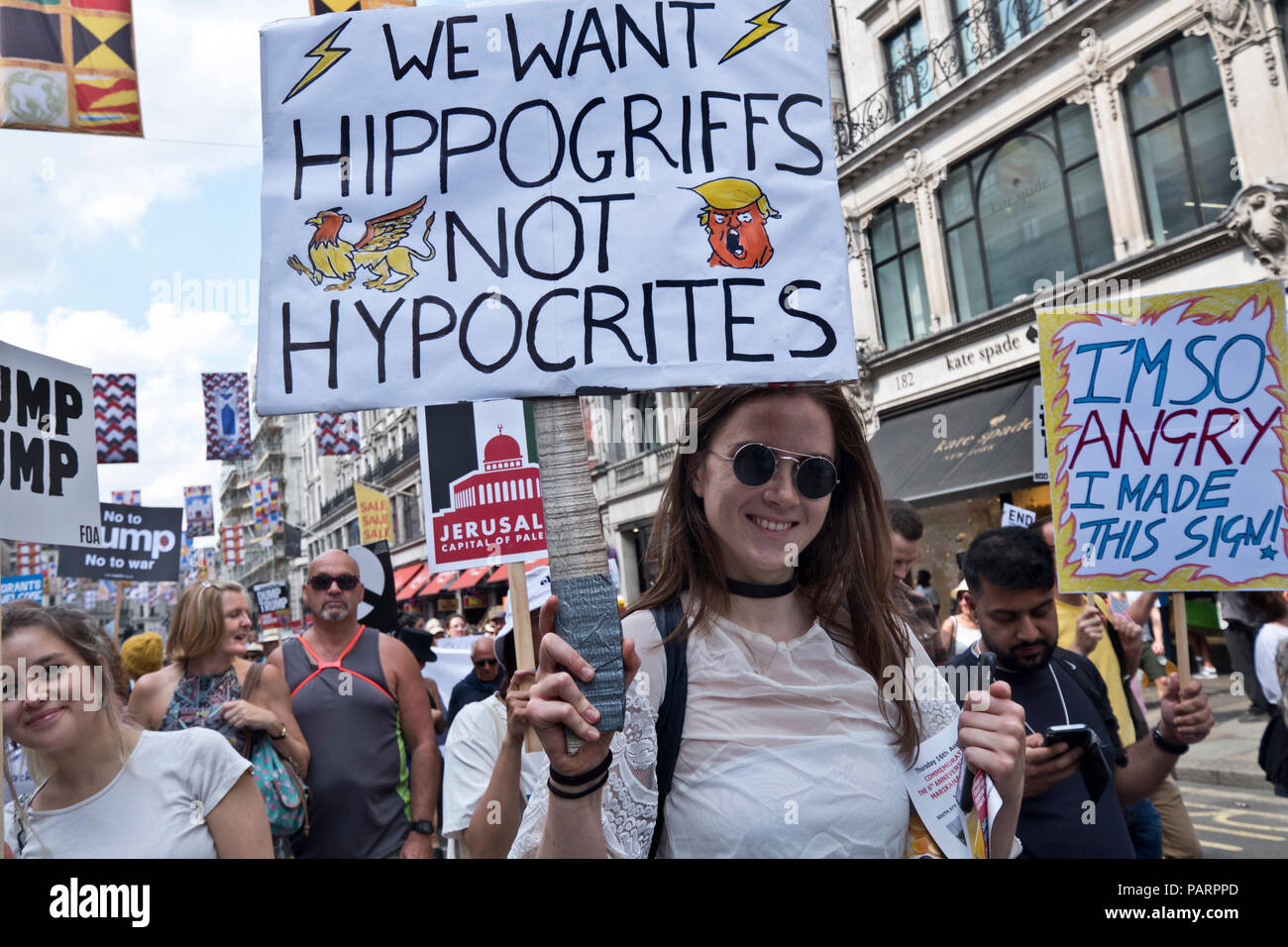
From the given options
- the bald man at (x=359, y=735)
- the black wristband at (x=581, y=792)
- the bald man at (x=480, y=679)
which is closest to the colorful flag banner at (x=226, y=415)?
the bald man at (x=480, y=679)

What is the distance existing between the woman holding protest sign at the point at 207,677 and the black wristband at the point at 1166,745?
123 inches

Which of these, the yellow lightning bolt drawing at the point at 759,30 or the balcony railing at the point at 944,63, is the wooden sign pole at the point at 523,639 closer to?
the yellow lightning bolt drawing at the point at 759,30

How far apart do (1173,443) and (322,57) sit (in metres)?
2.94

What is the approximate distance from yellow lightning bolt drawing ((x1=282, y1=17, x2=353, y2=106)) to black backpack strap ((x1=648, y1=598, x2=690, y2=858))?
4.72 ft

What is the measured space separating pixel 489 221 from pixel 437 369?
0.36 meters

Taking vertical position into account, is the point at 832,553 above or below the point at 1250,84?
below

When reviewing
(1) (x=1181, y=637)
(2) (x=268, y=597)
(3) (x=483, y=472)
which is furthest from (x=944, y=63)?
(1) (x=1181, y=637)

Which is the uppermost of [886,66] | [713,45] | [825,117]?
[886,66]

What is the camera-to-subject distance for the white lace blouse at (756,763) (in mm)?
→ 1771

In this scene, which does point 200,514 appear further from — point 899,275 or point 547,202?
point 547,202

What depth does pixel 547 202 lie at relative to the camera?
7.04 feet
